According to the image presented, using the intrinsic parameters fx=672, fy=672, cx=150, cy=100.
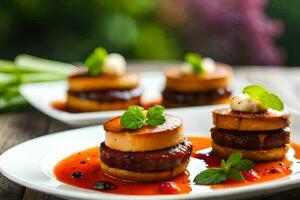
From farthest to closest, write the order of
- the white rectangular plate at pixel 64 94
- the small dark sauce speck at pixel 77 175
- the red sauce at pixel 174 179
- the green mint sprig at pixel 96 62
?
1. the green mint sprig at pixel 96 62
2. the white rectangular plate at pixel 64 94
3. the small dark sauce speck at pixel 77 175
4. the red sauce at pixel 174 179

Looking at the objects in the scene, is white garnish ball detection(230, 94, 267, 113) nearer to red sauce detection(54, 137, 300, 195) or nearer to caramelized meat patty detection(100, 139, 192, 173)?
red sauce detection(54, 137, 300, 195)

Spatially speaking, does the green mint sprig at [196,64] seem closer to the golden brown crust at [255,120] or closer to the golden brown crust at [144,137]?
the golden brown crust at [255,120]

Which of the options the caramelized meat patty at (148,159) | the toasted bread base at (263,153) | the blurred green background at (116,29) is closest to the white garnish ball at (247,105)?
the toasted bread base at (263,153)

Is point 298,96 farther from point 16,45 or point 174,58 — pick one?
point 16,45

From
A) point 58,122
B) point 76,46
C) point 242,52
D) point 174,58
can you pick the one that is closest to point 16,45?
point 76,46

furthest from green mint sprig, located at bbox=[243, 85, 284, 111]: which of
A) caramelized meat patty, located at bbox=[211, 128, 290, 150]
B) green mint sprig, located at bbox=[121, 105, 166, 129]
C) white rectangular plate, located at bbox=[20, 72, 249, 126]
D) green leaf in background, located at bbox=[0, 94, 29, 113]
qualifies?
green leaf in background, located at bbox=[0, 94, 29, 113]

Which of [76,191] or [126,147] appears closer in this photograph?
[76,191]
